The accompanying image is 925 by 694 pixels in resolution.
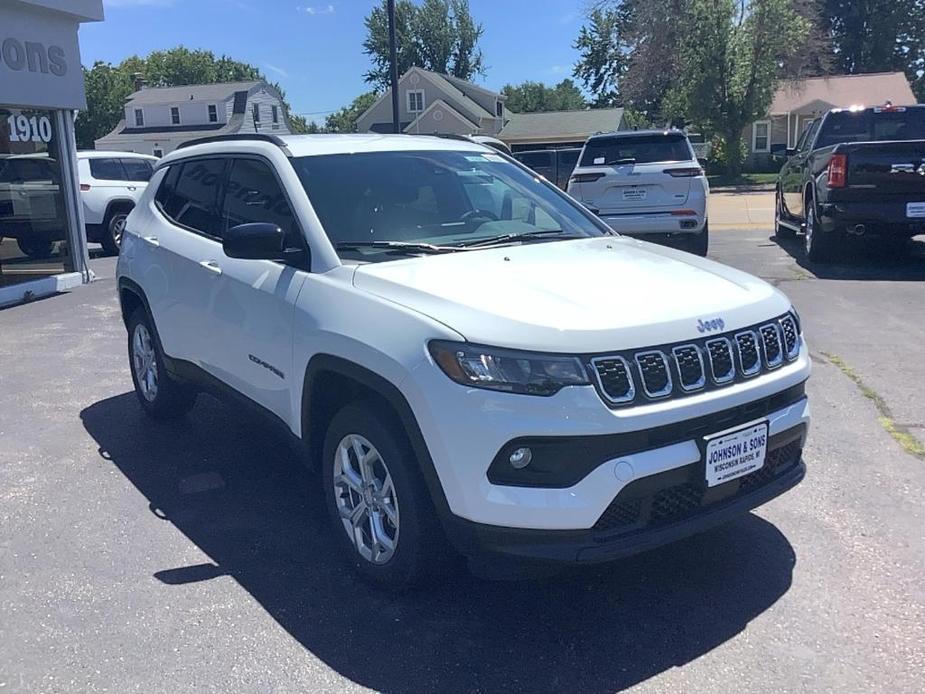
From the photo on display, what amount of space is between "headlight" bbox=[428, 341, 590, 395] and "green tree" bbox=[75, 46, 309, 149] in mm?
72868

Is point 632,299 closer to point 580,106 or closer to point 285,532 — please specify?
point 285,532

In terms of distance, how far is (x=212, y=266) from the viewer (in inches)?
188

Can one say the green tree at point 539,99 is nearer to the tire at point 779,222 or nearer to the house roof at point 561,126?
the house roof at point 561,126

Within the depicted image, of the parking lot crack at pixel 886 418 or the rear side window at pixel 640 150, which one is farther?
the rear side window at pixel 640 150

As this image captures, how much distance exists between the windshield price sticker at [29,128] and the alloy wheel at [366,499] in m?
10.0

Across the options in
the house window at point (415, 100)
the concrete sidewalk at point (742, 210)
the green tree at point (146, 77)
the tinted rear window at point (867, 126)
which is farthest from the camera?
the green tree at point (146, 77)

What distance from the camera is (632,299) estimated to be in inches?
131

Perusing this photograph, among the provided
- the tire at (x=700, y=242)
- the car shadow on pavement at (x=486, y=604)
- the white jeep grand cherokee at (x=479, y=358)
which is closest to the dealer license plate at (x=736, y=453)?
the white jeep grand cherokee at (x=479, y=358)

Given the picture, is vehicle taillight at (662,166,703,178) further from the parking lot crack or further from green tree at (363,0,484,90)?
green tree at (363,0,484,90)

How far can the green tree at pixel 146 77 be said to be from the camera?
69.1 metres

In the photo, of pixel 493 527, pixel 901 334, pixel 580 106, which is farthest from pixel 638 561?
pixel 580 106

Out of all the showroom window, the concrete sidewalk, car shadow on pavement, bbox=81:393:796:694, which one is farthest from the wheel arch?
the concrete sidewalk

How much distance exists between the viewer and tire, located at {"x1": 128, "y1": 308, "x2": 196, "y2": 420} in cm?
576

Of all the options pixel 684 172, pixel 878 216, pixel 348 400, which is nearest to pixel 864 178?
pixel 878 216
